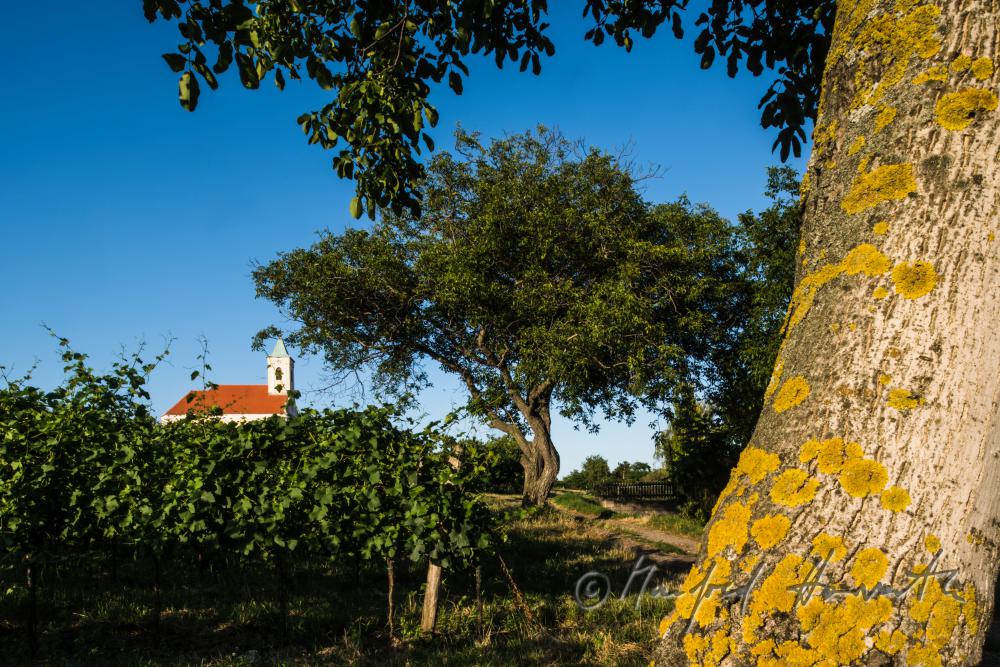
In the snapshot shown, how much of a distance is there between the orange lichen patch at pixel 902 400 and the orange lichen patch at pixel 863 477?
6.7 inches

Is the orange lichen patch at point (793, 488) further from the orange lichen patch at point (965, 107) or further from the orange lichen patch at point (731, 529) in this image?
the orange lichen patch at point (965, 107)

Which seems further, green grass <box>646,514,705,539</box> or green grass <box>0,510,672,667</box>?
green grass <box>646,514,705,539</box>

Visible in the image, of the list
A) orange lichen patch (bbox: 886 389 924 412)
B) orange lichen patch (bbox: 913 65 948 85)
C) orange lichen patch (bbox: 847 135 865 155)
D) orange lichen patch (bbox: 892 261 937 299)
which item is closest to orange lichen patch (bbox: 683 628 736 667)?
orange lichen patch (bbox: 886 389 924 412)

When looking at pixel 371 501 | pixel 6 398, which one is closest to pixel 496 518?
pixel 371 501

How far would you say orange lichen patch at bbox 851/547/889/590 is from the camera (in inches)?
72.7

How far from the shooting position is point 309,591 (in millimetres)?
9438

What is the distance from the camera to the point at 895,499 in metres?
1.86

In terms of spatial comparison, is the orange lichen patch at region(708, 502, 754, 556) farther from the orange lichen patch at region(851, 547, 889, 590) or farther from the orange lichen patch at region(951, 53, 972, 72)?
the orange lichen patch at region(951, 53, 972, 72)

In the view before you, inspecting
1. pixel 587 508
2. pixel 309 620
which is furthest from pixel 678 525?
pixel 309 620

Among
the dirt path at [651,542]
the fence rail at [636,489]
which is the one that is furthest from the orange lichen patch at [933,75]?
the fence rail at [636,489]

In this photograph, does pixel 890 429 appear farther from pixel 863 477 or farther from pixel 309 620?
pixel 309 620

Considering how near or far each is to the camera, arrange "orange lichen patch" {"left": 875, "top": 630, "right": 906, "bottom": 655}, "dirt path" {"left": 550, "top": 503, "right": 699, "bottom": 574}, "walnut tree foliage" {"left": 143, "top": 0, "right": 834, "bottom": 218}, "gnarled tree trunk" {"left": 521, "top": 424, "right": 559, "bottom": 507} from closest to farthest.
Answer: "orange lichen patch" {"left": 875, "top": 630, "right": 906, "bottom": 655}, "walnut tree foliage" {"left": 143, "top": 0, "right": 834, "bottom": 218}, "dirt path" {"left": 550, "top": 503, "right": 699, "bottom": 574}, "gnarled tree trunk" {"left": 521, "top": 424, "right": 559, "bottom": 507}

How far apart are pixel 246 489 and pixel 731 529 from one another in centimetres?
669

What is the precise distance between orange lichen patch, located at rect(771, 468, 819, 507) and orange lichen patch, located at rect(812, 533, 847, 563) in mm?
104
